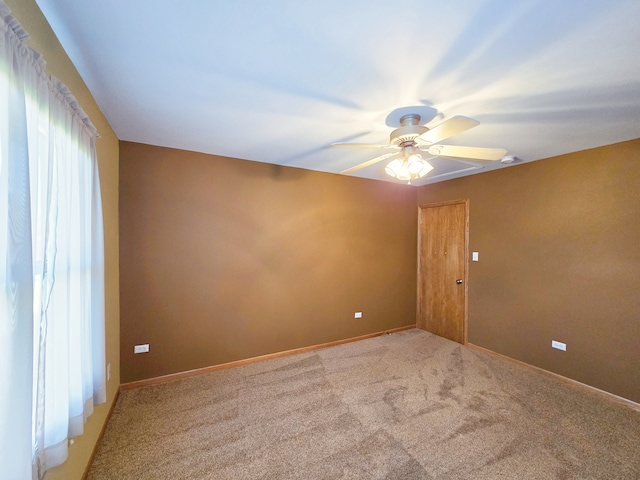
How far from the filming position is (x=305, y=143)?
2.49m

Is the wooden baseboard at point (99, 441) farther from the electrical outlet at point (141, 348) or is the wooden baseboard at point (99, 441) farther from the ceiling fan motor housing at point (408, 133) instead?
the ceiling fan motor housing at point (408, 133)

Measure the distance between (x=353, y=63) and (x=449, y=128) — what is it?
2.25 ft

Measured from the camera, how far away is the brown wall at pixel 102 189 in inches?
42.4

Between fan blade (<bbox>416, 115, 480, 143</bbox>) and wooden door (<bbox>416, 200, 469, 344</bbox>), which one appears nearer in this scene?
fan blade (<bbox>416, 115, 480, 143</bbox>)

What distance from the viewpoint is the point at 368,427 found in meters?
2.04

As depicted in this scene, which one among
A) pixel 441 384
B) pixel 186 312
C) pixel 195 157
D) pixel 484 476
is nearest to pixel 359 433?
pixel 484 476

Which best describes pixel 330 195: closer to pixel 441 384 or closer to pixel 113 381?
pixel 441 384

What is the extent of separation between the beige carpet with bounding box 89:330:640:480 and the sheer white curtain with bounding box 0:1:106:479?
75cm

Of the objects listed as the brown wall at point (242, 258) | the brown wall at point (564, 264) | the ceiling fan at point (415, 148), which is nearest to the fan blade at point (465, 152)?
the ceiling fan at point (415, 148)

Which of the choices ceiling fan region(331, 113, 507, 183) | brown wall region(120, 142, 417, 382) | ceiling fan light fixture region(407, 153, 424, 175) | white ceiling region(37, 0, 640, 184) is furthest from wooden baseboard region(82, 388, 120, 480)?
ceiling fan light fixture region(407, 153, 424, 175)

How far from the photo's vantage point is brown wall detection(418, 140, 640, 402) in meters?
2.41

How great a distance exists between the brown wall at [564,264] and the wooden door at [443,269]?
16cm

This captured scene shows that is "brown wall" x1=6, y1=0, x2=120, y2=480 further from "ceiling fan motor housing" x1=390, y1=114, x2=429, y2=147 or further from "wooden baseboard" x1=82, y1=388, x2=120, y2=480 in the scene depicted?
"ceiling fan motor housing" x1=390, y1=114, x2=429, y2=147

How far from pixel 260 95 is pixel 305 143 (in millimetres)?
860
